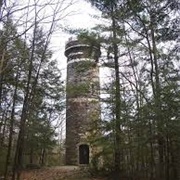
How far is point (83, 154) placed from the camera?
2638cm

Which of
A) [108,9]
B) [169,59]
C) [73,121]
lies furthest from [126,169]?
[73,121]

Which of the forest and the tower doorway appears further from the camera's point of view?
the tower doorway

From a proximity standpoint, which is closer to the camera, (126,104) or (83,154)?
(126,104)

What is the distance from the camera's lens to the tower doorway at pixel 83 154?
86.1 feet

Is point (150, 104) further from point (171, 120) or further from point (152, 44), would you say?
point (152, 44)

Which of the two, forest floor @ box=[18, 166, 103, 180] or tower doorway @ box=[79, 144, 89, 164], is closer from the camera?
forest floor @ box=[18, 166, 103, 180]

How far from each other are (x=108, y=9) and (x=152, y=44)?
2486mm

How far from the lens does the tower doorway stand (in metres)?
26.2

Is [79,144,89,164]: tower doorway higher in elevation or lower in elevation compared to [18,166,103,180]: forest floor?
higher

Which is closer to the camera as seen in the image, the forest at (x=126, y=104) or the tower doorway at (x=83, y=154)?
the forest at (x=126, y=104)

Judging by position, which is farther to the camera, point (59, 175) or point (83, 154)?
point (83, 154)

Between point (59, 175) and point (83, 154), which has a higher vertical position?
point (83, 154)

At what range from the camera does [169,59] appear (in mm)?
13297

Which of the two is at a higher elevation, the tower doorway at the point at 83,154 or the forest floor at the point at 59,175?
the tower doorway at the point at 83,154
